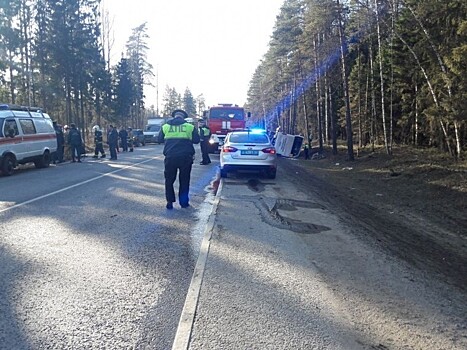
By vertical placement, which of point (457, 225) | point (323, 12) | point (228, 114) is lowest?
point (457, 225)

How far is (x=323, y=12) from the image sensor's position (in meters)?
24.0

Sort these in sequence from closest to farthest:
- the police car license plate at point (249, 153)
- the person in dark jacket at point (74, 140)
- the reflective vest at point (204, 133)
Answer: the police car license plate at point (249, 153), the reflective vest at point (204, 133), the person in dark jacket at point (74, 140)

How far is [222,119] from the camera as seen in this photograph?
28344mm

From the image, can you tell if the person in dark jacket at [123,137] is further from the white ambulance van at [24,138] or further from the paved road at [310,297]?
the paved road at [310,297]

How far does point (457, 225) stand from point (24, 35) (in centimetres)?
3659

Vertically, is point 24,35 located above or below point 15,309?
above

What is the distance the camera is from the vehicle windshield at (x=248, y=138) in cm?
1534

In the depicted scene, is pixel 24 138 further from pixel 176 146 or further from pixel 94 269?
pixel 94 269

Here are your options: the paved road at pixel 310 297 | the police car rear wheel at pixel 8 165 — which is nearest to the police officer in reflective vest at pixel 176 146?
the paved road at pixel 310 297

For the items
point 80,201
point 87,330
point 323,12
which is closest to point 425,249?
point 87,330

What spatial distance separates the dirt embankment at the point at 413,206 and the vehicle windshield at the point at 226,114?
989cm

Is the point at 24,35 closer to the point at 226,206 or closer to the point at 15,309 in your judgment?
the point at 226,206

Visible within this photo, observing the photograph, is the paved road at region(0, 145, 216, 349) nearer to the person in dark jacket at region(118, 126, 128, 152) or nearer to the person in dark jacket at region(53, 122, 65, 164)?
the person in dark jacket at region(53, 122, 65, 164)

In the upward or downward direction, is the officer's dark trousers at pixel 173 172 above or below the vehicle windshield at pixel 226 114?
below
